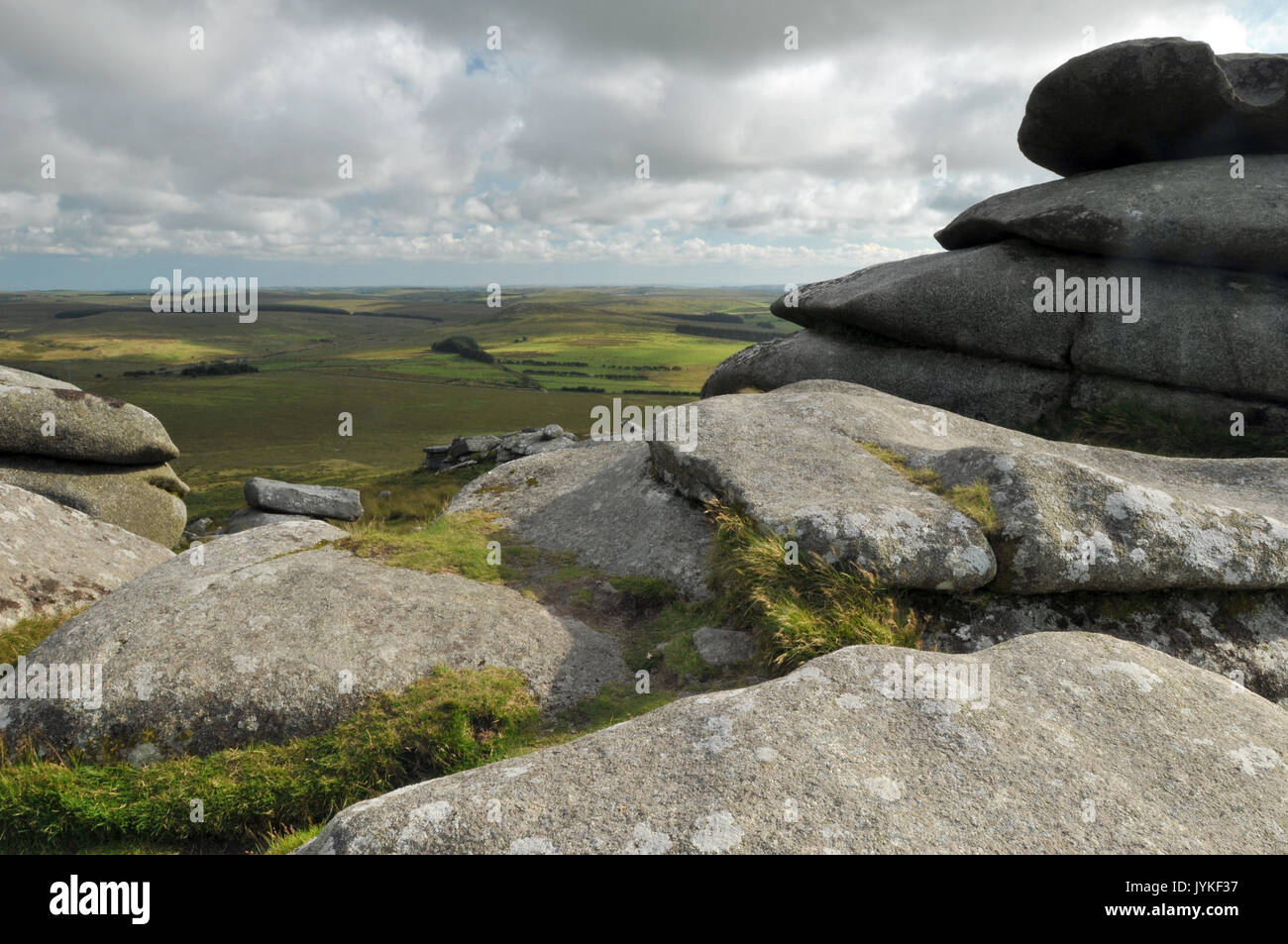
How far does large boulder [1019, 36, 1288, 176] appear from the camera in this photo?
2003 centimetres

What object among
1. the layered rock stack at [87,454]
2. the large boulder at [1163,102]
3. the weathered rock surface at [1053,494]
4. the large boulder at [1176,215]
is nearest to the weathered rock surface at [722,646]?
the weathered rock surface at [1053,494]

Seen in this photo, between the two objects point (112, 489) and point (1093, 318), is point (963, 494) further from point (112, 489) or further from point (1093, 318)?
point (112, 489)

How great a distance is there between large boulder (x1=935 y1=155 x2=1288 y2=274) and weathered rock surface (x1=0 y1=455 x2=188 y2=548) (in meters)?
29.8

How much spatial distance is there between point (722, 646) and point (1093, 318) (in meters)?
17.9

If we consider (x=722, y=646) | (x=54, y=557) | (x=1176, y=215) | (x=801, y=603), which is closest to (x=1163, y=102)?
(x=1176, y=215)

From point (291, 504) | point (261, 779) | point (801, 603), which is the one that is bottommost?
point (291, 504)

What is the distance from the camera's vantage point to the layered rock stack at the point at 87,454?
2377 centimetres

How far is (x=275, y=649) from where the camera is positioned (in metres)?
9.84

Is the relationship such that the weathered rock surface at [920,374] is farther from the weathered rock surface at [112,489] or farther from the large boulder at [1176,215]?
the weathered rock surface at [112,489]

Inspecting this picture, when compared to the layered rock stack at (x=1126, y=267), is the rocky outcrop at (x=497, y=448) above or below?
below

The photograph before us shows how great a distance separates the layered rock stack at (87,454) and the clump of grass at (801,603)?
21811mm

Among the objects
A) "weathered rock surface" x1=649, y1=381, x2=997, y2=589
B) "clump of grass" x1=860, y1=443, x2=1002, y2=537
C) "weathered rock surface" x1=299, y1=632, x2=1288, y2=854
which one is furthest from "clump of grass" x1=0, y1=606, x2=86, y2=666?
"clump of grass" x1=860, y1=443, x2=1002, y2=537

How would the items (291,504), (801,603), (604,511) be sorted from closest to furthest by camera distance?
(801,603) < (604,511) < (291,504)
